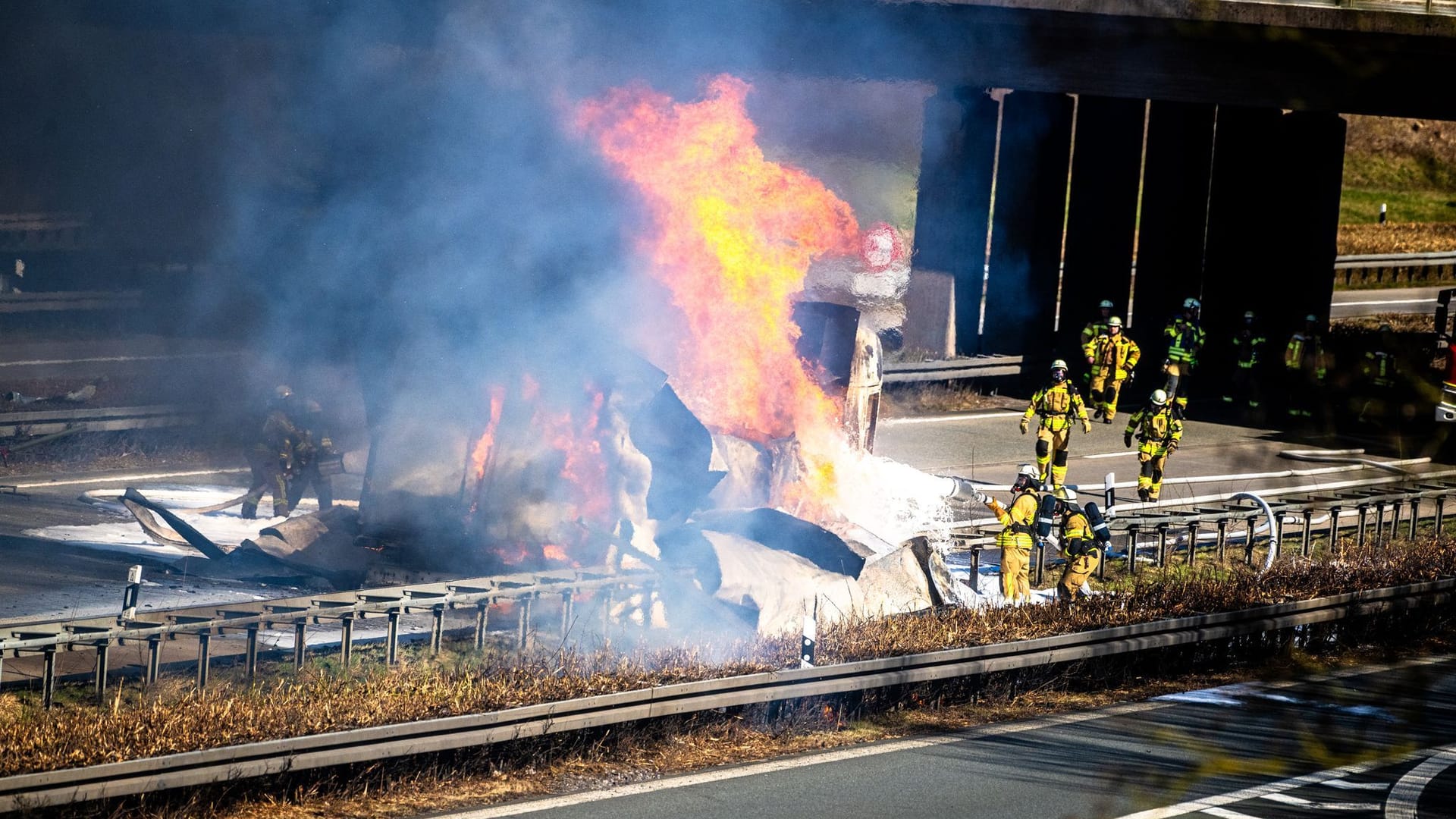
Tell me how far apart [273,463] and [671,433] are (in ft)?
14.2

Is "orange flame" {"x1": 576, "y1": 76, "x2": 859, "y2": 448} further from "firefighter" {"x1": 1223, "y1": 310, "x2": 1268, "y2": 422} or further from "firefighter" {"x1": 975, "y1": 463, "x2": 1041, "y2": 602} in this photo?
"firefighter" {"x1": 1223, "y1": 310, "x2": 1268, "y2": 422}

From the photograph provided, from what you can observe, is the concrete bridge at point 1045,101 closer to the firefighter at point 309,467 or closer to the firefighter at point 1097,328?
the firefighter at point 1097,328

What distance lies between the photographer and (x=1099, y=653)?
1070 cm

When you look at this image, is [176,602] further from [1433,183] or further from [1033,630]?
[1433,183]

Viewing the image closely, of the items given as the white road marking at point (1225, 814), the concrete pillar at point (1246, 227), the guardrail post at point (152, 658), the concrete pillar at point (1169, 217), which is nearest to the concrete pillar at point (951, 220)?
the concrete pillar at point (1169, 217)

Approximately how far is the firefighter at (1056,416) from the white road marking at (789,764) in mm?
7143

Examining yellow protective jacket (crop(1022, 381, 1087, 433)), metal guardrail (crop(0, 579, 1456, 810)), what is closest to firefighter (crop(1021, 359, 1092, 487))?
yellow protective jacket (crop(1022, 381, 1087, 433))

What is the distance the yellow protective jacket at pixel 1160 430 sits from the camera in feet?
58.1

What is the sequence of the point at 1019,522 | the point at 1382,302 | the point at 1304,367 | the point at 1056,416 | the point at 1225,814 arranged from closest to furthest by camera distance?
the point at 1225,814
the point at 1019,522
the point at 1056,416
the point at 1304,367
the point at 1382,302

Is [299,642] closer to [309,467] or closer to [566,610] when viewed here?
[566,610]

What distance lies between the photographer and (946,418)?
75.8ft

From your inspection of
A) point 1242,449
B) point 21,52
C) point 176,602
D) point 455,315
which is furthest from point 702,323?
point 21,52

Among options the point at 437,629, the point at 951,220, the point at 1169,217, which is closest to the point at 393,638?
the point at 437,629

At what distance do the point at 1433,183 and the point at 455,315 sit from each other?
46.0m
